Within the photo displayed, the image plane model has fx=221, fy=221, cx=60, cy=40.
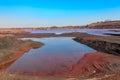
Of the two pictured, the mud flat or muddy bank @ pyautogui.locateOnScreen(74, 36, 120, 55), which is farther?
muddy bank @ pyautogui.locateOnScreen(74, 36, 120, 55)

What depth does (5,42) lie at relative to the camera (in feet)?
113

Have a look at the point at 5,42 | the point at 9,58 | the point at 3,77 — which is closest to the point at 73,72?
the point at 3,77

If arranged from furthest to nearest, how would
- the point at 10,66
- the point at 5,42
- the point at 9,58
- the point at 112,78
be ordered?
the point at 5,42
the point at 9,58
the point at 10,66
the point at 112,78

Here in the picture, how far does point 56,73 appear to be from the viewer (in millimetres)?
17438

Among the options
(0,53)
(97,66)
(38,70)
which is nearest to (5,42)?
(0,53)

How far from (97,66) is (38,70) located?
5.11 m

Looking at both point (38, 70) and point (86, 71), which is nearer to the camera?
point (86, 71)

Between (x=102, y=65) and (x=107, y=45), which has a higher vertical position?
(x=107, y=45)

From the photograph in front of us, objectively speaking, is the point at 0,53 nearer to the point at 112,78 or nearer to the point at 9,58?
the point at 9,58

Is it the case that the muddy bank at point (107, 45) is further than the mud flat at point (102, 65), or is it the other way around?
the muddy bank at point (107, 45)

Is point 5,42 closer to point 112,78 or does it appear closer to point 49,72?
point 49,72

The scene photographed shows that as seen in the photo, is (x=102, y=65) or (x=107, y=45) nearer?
(x=102, y=65)

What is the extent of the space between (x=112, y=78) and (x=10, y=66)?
467 inches

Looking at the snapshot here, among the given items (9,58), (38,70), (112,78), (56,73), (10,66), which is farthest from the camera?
(9,58)
